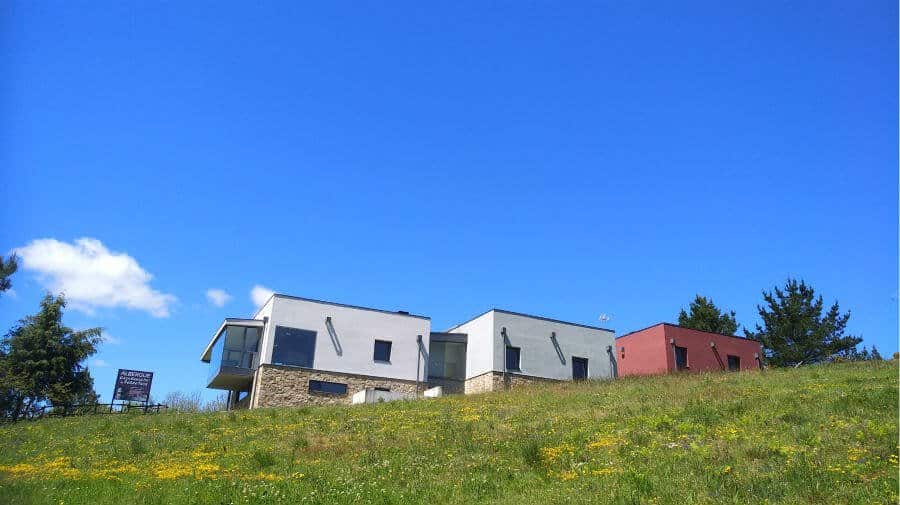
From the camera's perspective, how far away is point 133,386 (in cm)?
3938

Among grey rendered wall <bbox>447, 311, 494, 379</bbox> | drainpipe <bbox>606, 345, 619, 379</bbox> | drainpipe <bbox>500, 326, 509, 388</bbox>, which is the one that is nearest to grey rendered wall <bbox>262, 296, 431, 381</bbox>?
grey rendered wall <bbox>447, 311, 494, 379</bbox>

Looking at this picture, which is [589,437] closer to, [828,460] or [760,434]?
[760,434]

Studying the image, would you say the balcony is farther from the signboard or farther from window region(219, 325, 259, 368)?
the signboard

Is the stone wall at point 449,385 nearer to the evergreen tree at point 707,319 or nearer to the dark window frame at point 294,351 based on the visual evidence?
the dark window frame at point 294,351

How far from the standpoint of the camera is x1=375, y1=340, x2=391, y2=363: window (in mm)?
39375

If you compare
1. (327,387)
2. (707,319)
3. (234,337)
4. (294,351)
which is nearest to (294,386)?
(327,387)

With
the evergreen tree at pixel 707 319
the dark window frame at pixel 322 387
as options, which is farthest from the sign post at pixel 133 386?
the evergreen tree at pixel 707 319

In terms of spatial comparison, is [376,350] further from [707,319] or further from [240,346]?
[707,319]

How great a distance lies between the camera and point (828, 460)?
12.8 metres

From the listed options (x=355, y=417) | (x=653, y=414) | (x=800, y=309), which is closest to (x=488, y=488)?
(x=653, y=414)

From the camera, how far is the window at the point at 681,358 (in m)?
41.9

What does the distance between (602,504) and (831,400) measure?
10945mm

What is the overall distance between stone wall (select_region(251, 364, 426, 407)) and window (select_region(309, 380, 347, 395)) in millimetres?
143

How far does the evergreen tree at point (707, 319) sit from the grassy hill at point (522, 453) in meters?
37.7
